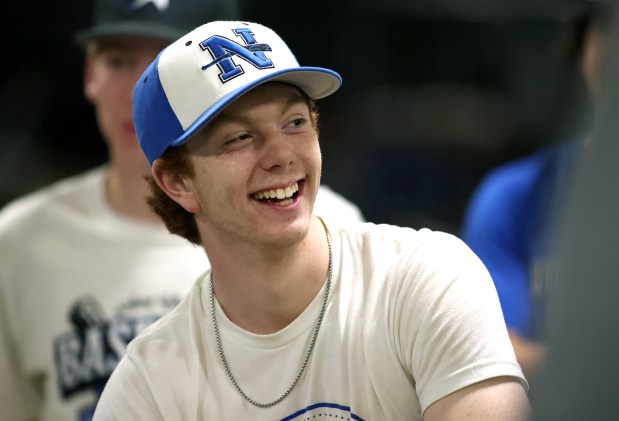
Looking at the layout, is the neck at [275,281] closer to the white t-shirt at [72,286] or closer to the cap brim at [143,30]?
the white t-shirt at [72,286]

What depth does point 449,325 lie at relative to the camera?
176 centimetres

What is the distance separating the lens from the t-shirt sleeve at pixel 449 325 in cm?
172

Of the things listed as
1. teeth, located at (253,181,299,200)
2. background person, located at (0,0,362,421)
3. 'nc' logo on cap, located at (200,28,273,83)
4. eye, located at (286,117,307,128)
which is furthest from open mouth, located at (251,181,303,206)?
background person, located at (0,0,362,421)

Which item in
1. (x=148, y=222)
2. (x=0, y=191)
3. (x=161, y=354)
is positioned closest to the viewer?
(x=161, y=354)

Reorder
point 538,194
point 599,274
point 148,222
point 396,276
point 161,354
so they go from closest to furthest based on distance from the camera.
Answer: point 599,274
point 396,276
point 161,354
point 538,194
point 148,222

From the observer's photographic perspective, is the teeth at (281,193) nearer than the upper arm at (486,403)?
No

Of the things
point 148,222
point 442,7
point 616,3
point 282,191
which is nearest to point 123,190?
point 148,222

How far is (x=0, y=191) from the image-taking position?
4.74 meters

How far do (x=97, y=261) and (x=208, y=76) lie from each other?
4.66 feet

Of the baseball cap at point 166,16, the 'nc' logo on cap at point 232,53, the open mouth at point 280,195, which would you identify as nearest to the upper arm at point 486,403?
the open mouth at point 280,195

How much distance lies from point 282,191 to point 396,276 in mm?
253

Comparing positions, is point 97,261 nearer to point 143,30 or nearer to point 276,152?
point 143,30

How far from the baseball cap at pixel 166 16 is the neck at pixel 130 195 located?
425 millimetres

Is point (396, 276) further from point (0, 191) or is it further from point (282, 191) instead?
point (0, 191)
